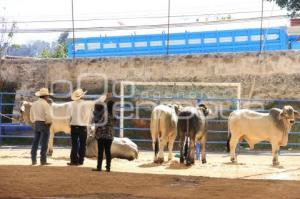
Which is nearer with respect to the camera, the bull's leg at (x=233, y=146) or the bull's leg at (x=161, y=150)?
the bull's leg at (x=161, y=150)

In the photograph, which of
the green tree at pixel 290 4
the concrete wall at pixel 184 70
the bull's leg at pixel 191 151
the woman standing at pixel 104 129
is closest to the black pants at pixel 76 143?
the woman standing at pixel 104 129

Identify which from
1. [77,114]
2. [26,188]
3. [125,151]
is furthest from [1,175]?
[125,151]

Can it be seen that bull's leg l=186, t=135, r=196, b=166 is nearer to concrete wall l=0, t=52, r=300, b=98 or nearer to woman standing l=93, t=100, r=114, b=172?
woman standing l=93, t=100, r=114, b=172

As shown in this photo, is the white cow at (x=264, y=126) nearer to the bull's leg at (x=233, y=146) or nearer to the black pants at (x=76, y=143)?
the bull's leg at (x=233, y=146)

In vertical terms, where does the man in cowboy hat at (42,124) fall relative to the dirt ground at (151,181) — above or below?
above

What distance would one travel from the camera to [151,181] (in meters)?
9.57

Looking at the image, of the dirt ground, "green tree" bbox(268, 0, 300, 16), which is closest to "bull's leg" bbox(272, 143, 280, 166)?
the dirt ground

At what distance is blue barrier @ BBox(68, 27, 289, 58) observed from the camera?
69.4ft

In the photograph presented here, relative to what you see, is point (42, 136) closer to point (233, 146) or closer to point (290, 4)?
point (233, 146)

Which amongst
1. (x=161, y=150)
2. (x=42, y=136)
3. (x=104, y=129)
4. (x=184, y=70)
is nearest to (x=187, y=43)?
(x=184, y=70)

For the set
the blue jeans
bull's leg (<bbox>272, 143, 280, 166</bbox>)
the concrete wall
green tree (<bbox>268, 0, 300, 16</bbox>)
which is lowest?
bull's leg (<bbox>272, 143, 280, 166</bbox>)

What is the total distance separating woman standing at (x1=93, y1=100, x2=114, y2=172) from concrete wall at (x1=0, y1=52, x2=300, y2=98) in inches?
351

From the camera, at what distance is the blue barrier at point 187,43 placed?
2116cm

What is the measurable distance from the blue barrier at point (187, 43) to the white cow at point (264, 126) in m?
7.27
